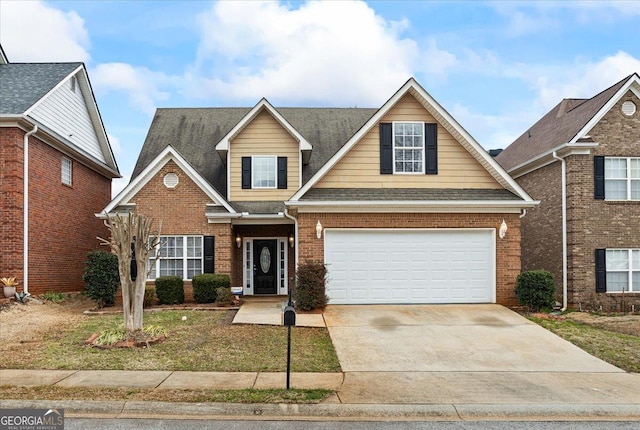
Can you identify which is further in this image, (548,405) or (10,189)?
(10,189)

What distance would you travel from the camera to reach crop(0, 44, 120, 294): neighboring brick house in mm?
15852

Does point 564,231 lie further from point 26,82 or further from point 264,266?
point 26,82

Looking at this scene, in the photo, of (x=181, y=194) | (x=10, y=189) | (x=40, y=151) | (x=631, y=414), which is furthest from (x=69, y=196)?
(x=631, y=414)

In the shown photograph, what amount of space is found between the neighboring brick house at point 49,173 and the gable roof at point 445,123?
887 cm

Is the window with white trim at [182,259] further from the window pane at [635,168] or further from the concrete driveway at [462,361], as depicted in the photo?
the window pane at [635,168]

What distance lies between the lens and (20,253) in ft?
52.2

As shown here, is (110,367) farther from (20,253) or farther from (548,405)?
(20,253)

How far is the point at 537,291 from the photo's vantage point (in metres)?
14.7

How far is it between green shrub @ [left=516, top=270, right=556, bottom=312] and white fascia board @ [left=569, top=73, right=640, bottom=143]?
4739mm

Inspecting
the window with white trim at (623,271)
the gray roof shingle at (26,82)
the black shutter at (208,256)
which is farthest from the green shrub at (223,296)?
the window with white trim at (623,271)

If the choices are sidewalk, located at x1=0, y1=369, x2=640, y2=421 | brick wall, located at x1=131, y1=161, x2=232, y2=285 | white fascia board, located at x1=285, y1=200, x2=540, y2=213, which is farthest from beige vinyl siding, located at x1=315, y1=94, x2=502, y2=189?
sidewalk, located at x1=0, y1=369, x2=640, y2=421

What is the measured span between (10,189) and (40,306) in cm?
360

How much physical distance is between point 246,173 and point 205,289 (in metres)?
4.70

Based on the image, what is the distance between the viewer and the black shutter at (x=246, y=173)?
19031 mm
